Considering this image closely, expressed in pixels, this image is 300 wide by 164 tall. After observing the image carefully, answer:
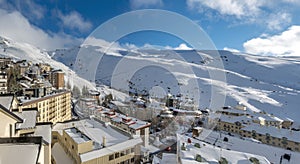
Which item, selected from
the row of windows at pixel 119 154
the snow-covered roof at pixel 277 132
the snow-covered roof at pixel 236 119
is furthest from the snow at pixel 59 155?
the snow-covered roof at pixel 236 119

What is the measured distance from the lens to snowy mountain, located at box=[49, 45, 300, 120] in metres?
53.3

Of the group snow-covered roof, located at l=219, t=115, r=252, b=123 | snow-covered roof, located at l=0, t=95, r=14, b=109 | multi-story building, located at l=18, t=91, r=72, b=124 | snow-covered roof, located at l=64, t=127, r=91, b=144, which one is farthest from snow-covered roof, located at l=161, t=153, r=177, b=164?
snow-covered roof, located at l=219, t=115, r=252, b=123

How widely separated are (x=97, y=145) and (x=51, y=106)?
11.7 meters

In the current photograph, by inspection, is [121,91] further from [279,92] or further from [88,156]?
[279,92]

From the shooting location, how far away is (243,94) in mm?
65438

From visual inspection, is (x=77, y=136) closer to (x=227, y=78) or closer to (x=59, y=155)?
(x=59, y=155)

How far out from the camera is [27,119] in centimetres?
A: 638

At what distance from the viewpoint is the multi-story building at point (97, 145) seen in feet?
26.0

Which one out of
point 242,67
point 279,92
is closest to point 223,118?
point 279,92

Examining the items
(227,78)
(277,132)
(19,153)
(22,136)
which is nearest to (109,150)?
(22,136)

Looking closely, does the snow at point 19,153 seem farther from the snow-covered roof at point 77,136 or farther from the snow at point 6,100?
the snow-covered roof at point 77,136

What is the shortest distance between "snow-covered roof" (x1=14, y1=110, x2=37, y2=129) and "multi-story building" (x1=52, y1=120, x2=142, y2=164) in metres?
1.85

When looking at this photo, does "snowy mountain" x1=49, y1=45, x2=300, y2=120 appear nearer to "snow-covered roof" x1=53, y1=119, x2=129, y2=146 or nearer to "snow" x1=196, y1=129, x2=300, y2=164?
"snow" x1=196, y1=129, x2=300, y2=164

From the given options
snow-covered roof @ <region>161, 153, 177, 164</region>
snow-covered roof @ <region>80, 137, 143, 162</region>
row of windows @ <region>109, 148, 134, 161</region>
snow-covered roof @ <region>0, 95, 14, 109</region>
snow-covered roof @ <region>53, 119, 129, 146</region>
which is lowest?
snow-covered roof @ <region>161, 153, 177, 164</region>
